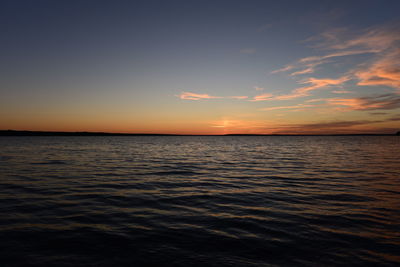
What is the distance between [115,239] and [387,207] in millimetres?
12414

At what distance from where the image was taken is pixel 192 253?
688cm

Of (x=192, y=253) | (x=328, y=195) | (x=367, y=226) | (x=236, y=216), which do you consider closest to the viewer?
(x=192, y=253)

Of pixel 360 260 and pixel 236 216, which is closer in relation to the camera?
pixel 360 260

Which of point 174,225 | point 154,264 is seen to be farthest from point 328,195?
point 154,264

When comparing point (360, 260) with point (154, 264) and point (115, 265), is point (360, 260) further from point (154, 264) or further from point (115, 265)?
point (115, 265)

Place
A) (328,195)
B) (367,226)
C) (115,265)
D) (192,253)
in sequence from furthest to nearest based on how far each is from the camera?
(328,195) < (367,226) < (192,253) < (115,265)

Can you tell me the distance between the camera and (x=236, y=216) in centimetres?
1015

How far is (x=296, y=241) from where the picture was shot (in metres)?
7.67

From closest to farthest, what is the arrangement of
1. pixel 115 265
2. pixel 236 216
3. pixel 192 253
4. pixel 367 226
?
pixel 115 265, pixel 192 253, pixel 367 226, pixel 236 216

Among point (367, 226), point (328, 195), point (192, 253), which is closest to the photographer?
point (192, 253)

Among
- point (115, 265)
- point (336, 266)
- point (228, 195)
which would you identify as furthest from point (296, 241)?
point (228, 195)

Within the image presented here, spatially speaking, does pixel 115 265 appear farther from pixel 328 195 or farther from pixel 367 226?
pixel 328 195

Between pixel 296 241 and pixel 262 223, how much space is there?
1.74 metres

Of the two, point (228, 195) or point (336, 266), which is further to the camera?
point (228, 195)
